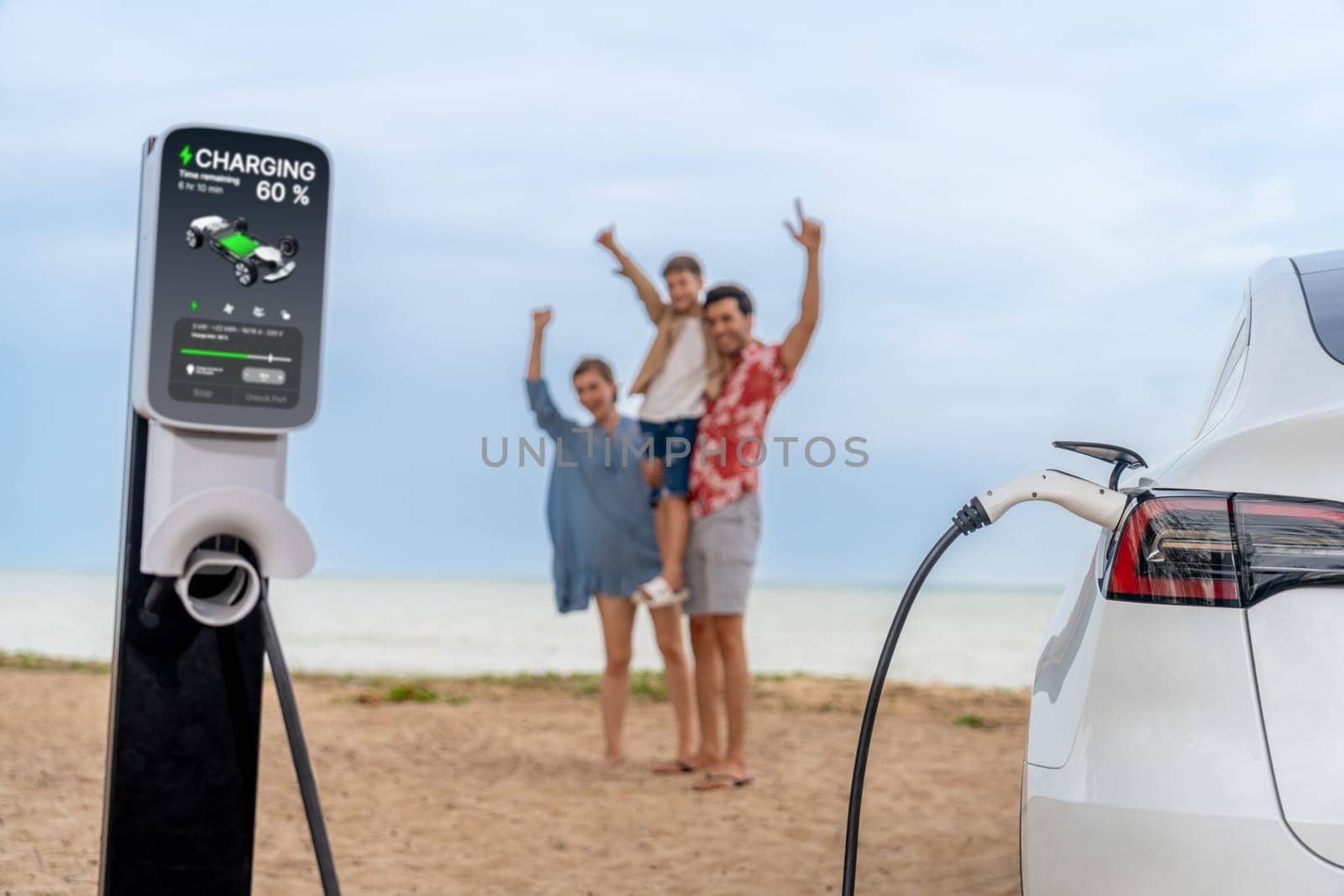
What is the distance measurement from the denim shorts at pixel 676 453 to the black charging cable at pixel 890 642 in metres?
3.22

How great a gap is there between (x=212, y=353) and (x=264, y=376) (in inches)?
3.7

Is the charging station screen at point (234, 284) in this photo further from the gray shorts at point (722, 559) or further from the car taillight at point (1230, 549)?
the gray shorts at point (722, 559)

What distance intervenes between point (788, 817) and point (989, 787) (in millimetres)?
1193

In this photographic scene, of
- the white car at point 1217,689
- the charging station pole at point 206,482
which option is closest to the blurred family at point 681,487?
the charging station pole at point 206,482

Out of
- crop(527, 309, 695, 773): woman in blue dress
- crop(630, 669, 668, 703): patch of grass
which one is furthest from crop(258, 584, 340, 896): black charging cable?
crop(630, 669, 668, 703): patch of grass

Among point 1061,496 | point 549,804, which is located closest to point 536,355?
point 549,804

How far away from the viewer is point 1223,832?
4.82 ft

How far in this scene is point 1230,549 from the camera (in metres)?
1.55

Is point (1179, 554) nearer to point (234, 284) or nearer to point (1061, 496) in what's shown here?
point (1061, 496)

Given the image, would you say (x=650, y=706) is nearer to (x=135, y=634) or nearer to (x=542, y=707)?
(x=542, y=707)

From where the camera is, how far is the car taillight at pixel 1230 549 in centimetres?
152

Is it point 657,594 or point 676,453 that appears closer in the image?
point 657,594

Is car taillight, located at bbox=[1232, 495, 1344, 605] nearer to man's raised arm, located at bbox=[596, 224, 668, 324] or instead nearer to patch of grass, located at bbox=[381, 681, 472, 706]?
man's raised arm, located at bbox=[596, 224, 668, 324]

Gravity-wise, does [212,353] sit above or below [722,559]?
above
